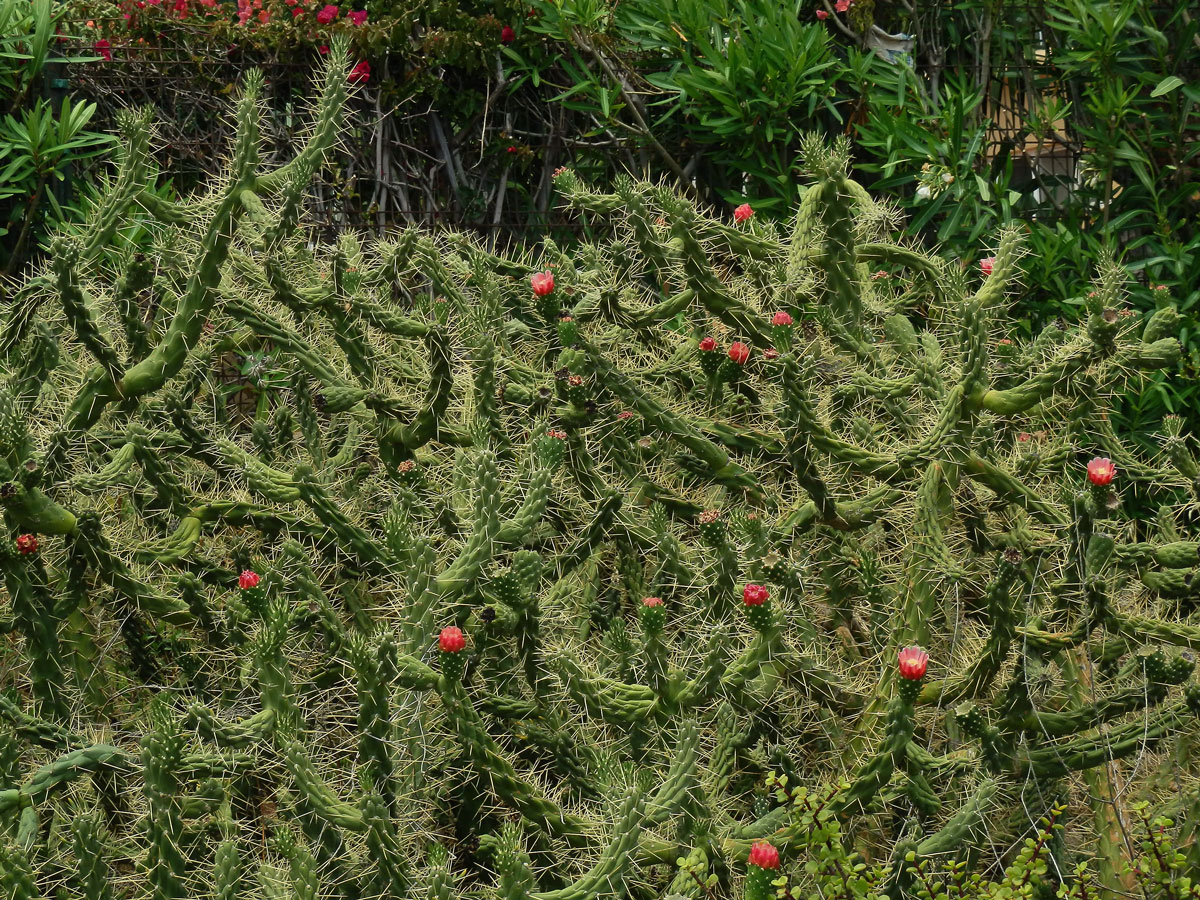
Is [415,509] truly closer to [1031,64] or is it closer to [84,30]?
[1031,64]

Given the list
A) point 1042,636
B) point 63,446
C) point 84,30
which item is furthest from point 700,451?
point 84,30

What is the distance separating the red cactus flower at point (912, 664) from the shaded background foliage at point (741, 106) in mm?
1784

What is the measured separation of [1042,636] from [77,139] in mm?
3907

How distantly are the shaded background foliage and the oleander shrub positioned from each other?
3.15 feet

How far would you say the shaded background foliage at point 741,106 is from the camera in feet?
13.3

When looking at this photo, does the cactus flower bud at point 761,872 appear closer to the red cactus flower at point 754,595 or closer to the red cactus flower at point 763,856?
the red cactus flower at point 763,856

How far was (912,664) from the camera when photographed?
1866mm

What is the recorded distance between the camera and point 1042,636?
7.11 ft

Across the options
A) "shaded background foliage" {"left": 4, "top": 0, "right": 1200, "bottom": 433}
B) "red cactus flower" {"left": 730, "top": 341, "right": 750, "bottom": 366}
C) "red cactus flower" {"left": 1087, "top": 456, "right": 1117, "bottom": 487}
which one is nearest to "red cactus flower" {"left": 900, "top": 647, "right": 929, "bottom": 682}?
"red cactus flower" {"left": 1087, "top": 456, "right": 1117, "bottom": 487}

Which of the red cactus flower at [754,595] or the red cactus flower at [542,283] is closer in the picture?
the red cactus flower at [754,595]

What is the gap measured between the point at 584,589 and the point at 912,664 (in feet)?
3.32

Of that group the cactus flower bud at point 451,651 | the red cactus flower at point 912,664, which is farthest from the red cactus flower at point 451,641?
the red cactus flower at point 912,664

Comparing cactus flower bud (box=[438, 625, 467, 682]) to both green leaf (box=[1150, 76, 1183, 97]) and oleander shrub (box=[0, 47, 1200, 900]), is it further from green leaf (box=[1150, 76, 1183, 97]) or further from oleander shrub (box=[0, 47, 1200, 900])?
green leaf (box=[1150, 76, 1183, 97])

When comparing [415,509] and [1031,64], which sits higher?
[1031,64]
